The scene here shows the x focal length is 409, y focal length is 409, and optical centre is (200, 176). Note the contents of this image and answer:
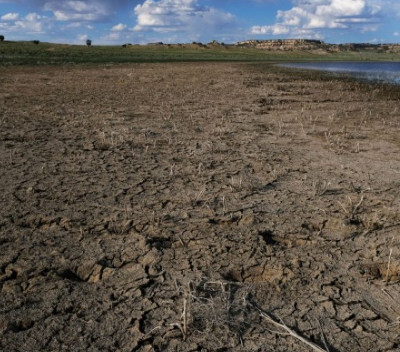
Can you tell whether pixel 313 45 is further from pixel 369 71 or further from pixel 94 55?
pixel 369 71

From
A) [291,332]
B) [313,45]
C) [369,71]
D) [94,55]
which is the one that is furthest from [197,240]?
[313,45]

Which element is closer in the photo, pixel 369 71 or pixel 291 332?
pixel 291 332

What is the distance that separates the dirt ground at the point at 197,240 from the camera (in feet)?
9.04

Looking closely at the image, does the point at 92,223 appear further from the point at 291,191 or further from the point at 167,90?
the point at 167,90

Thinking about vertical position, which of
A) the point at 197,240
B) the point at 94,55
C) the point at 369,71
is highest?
the point at 94,55

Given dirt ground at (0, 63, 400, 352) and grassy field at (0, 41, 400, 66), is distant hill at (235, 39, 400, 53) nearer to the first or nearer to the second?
grassy field at (0, 41, 400, 66)

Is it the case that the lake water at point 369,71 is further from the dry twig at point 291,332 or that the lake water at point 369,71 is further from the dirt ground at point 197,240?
the dry twig at point 291,332

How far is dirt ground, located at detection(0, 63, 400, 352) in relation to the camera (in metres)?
2.76

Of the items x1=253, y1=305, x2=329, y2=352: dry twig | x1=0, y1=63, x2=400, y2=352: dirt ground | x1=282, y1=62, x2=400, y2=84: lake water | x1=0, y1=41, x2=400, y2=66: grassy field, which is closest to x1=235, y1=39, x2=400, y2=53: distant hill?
x1=0, y1=41, x2=400, y2=66: grassy field

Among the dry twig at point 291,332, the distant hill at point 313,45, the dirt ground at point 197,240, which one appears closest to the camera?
the dry twig at point 291,332

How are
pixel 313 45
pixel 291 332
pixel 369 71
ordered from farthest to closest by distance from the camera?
pixel 313 45 → pixel 369 71 → pixel 291 332

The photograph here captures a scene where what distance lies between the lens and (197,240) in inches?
154

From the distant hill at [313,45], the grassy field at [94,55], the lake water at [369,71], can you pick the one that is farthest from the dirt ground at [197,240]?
the distant hill at [313,45]

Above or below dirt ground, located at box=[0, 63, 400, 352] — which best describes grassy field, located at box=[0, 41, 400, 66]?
above
